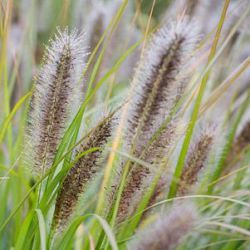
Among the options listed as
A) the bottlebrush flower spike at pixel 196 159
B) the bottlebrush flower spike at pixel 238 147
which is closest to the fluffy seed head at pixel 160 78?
the bottlebrush flower spike at pixel 196 159

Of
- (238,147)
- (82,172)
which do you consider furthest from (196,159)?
(238,147)

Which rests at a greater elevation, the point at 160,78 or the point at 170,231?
the point at 160,78

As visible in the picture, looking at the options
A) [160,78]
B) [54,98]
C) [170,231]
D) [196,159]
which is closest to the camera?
[170,231]

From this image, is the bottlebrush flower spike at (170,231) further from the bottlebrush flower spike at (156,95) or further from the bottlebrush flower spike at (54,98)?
the bottlebrush flower spike at (54,98)

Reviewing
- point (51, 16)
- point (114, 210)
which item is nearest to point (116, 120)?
point (114, 210)

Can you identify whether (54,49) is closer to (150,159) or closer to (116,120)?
(116,120)

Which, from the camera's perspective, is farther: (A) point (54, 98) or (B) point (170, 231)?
(A) point (54, 98)

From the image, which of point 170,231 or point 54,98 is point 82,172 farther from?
point 170,231
